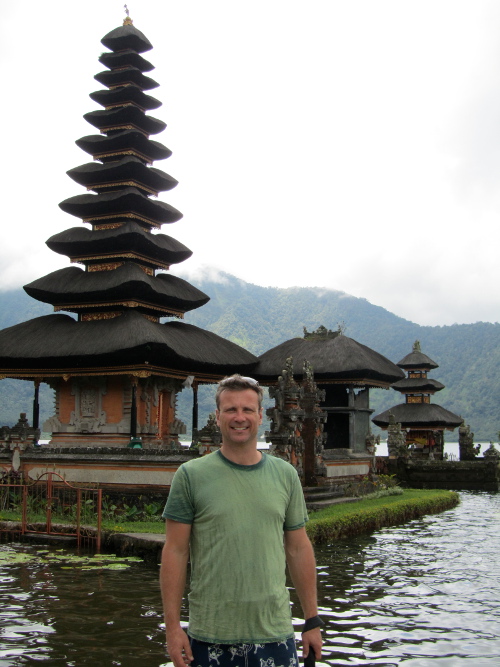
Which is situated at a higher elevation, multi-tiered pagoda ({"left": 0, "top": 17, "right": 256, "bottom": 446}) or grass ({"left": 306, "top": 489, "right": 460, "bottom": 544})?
multi-tiered pagoda ({"left": 0, "top": 17, "right": 256, "bottom": 446})

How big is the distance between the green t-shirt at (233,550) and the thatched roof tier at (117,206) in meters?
22.7

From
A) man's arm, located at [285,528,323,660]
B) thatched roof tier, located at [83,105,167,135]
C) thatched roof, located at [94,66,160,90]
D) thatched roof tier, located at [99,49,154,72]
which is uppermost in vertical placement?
thatched roof tier, located at [99,49,154,72]

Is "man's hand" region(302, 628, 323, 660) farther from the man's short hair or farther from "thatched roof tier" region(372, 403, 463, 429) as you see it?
"thatched roof tier" region(372, 403, 463, 429)

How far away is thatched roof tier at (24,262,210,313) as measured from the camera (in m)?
24.1

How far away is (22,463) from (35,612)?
11538 mm

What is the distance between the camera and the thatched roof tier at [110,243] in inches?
995

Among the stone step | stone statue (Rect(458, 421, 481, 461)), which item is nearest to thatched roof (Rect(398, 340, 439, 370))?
stone statue (Rect(458, 421, 481, 461))

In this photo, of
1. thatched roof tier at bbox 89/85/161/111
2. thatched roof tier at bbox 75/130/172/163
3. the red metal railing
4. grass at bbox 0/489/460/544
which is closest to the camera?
the red metal railing

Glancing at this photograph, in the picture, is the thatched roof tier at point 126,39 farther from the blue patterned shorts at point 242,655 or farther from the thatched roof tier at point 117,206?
the blue patterned shorts at point 242,655

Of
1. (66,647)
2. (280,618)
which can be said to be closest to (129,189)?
(66,647)

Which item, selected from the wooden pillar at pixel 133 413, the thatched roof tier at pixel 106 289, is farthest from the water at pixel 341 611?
the thatched roof tier at pixel 106 289

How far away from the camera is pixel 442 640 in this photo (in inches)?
345

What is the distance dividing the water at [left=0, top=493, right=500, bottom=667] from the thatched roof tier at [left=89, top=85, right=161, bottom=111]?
1840cm

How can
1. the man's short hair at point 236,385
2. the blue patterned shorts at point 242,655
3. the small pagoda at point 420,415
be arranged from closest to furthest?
the blue patterned shorts at point 242,655 < the man's short hair at point 236,385 < the small pagoda at point 420,415
